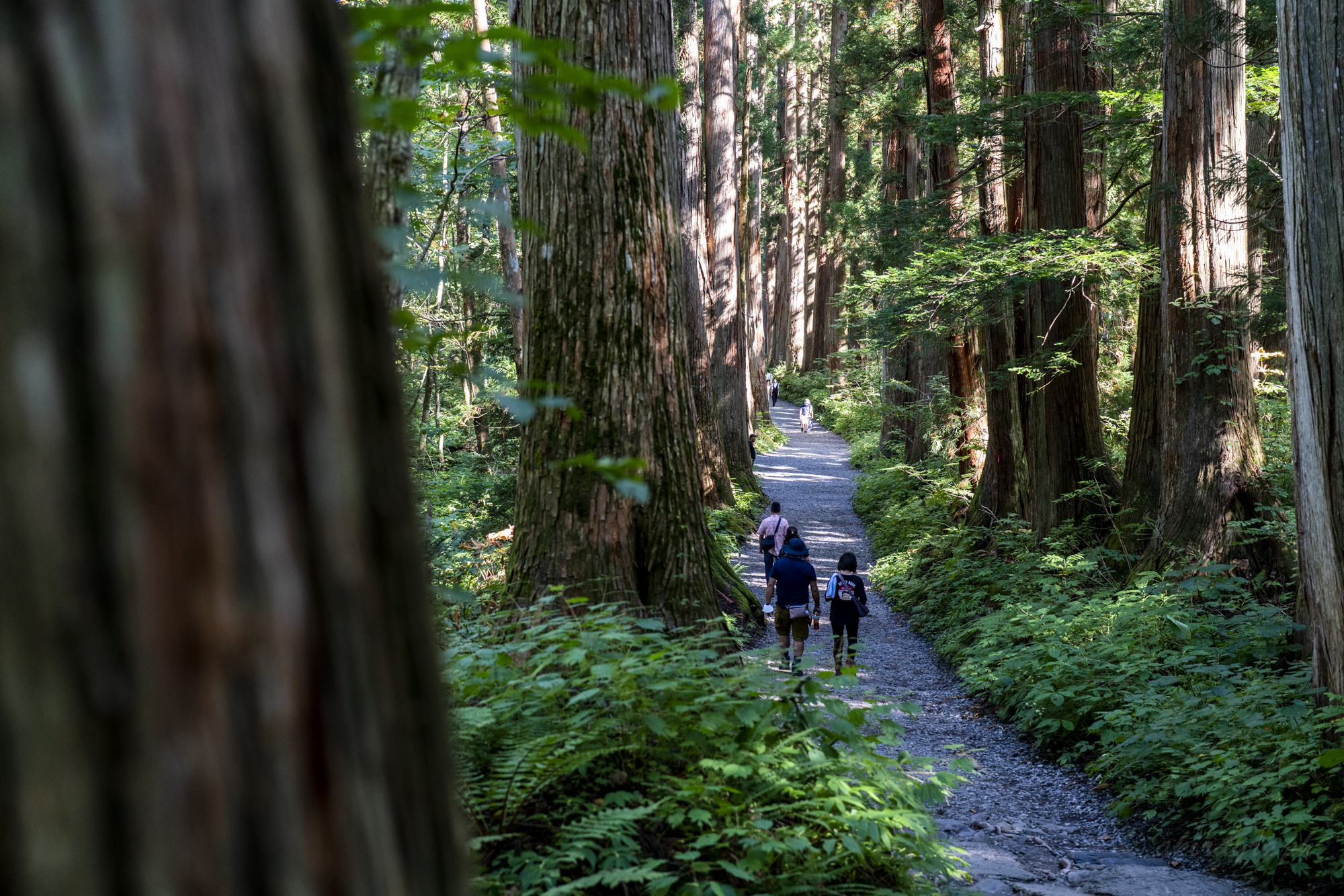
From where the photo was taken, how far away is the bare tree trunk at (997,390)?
1323 centimetres

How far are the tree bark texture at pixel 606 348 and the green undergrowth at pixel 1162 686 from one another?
11.0 ft

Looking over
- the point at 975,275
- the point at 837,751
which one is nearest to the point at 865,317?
the point at 975,275

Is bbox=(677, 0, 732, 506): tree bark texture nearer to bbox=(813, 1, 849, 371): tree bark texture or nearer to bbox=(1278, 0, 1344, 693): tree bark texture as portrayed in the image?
bbox=(813, 1, 849, 371): tree bark texture

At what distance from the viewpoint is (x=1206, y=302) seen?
9141 mm

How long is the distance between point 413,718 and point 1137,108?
12604 millimetres

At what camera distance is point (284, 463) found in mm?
671

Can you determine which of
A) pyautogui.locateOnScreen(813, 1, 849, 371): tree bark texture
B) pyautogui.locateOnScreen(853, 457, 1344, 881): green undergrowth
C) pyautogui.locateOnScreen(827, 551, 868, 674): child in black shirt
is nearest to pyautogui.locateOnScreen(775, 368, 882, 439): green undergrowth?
pyautogui.locateOnScreen(813, 1, 849, 371): tree bark texture

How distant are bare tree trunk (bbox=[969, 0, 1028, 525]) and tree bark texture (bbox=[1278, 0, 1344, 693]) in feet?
22.5

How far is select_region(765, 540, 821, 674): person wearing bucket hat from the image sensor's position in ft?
28.2

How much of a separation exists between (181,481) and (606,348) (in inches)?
211

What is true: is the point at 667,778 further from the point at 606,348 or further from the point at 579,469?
the point at 606,348

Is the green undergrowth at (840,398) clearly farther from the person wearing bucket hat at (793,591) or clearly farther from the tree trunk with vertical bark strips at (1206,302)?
the person wearing bucket hat at (793,591)

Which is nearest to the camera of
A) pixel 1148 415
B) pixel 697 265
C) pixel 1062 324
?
pixel 1148 415

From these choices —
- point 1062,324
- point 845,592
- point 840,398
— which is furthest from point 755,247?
point 845,592
